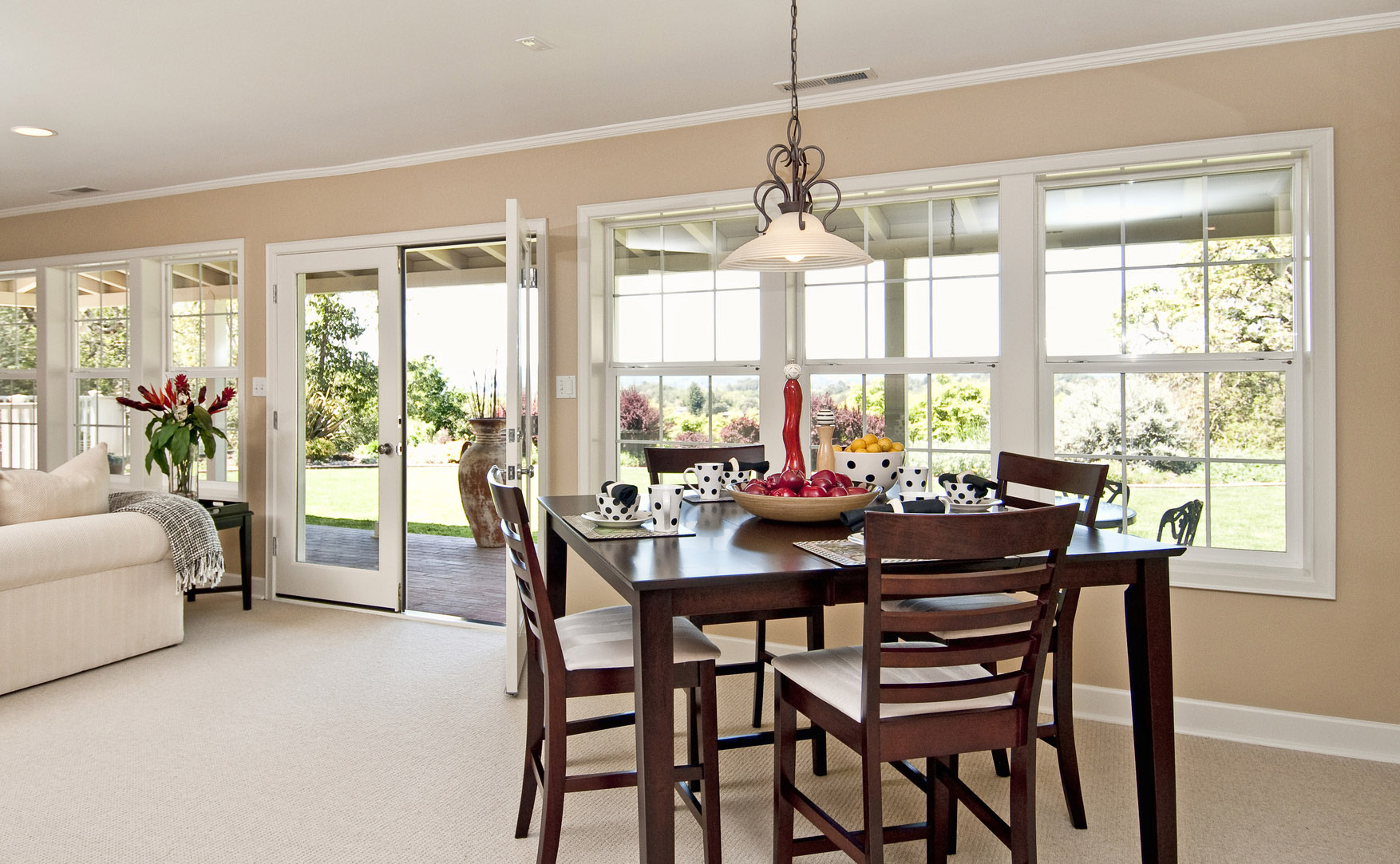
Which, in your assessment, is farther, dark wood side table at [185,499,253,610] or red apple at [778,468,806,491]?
dark wood side table at [185,499,253,610]

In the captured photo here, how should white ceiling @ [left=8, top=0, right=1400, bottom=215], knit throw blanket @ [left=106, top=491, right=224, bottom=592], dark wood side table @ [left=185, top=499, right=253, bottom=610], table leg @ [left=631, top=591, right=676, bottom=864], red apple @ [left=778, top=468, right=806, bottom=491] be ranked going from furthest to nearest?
dark wood side table @ [left=185, top=499, right=253, bottom=610] < knit throw blanket @ [left=106, top=491, right=224, bottom=592] < white ceiling @ [left=8, top=0, right=1400, bottom=215] < red apple @ [left=778, top=468, right=806, bottom=491] < table leg @ [left=631, top=591, right=676, bottom=864]

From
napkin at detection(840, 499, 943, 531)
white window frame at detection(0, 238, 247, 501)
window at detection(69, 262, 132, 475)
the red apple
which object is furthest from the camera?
window at detection(69, 262, 132, 475)

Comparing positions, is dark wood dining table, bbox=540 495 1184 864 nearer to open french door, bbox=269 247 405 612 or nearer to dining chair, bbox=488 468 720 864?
dining chair, bbox=488 468 720 864

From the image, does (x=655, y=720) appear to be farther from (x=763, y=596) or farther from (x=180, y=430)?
(x=180, y=430)

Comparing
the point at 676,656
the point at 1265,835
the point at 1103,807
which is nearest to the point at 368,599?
the point at 676,656

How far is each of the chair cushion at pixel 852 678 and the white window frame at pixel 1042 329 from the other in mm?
1648

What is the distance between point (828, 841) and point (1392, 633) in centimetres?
233

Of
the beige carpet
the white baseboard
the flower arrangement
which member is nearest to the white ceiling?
the flower arrangement

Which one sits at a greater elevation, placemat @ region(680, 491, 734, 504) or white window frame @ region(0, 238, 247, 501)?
white window frame @ region(0, 238, 247, 501)

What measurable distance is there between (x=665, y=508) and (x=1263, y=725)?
245 centimetres

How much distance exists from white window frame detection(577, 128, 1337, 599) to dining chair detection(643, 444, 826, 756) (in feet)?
2.19

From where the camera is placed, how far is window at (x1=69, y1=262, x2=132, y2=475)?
5438mm

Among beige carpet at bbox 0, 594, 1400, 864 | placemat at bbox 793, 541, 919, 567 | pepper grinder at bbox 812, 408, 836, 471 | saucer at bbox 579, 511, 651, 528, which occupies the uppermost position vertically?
pepper grinder at bbox 812, 408, 836, 471

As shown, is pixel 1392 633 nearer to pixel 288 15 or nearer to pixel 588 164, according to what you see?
pixel 588 164
